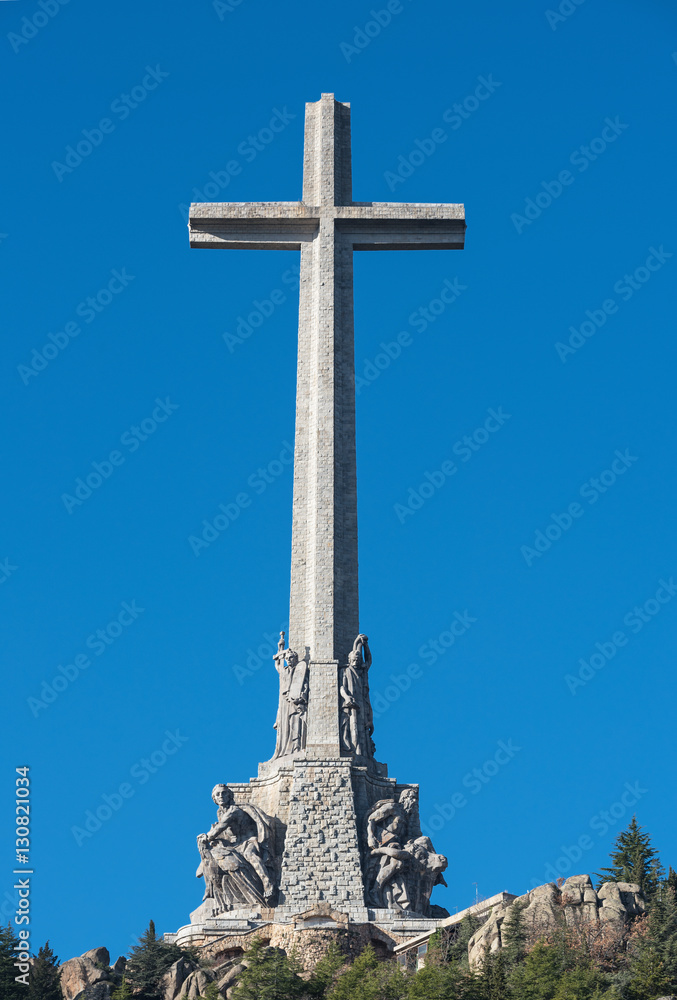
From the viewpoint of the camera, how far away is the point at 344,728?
42.2 metres

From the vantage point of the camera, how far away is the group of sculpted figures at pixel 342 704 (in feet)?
138

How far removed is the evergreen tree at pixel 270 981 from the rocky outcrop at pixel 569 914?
358 centimetres

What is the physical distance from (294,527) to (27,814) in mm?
14389

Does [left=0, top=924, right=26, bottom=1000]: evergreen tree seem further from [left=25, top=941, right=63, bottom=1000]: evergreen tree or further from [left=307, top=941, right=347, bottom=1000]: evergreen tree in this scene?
[left=307, top=941, right=347, bottom=1000]: evergreen tree

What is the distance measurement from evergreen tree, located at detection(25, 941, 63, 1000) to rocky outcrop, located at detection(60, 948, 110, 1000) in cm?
21

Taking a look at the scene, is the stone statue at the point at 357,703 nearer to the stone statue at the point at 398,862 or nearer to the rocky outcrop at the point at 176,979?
the stone statue at the point at 398,862

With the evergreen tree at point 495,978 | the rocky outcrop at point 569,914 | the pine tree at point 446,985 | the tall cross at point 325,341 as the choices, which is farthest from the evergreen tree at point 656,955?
the tall cross at point 325,341

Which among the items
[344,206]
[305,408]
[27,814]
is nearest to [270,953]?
[27,814]

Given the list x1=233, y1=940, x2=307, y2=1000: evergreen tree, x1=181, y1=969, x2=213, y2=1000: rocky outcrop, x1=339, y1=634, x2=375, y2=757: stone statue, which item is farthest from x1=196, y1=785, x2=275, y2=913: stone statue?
x1=233, y1=940, x2=307, y2=1000: evergreen tree

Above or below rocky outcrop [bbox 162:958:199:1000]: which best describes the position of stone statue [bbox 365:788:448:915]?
above

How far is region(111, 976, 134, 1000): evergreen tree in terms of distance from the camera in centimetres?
3512

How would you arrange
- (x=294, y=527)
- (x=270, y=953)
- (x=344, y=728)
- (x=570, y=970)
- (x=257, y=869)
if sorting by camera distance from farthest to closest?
(x=294, y=527) → (x=344, y=728) → (x=257, y=869) → (x=270, y=953) → (x=570, y=970)

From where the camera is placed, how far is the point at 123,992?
35.2 metres

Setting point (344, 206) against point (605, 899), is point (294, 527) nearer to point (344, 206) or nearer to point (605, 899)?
point (344, 206)
